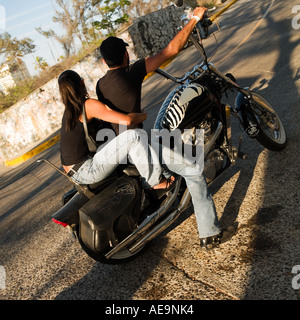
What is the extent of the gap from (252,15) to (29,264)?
13759 mm

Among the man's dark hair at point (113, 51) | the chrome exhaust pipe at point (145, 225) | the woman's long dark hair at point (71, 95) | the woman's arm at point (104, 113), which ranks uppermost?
the man's dark hair at point (113, 51)

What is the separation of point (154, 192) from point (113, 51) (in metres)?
1.31

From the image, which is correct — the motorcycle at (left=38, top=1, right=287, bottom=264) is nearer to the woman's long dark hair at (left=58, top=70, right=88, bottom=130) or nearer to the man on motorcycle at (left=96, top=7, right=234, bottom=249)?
the man on motorcycle at (left=96, top=7, right=234, bottom=249)

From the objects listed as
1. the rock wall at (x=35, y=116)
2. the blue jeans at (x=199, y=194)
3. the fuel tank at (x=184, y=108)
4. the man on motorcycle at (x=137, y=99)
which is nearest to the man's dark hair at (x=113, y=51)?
the man on motorcycle at (x=137, y=99)

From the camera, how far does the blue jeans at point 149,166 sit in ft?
8.96

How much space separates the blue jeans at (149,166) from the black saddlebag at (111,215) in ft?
0.48

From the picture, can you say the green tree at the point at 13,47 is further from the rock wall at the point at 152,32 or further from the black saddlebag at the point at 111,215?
the black saddlebag at the point at 111,215

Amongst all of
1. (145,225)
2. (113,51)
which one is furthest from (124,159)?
(113,51)

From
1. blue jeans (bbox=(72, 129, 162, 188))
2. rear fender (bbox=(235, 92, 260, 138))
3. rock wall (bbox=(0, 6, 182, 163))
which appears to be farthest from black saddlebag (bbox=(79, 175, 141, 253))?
rock wall (bbox=(0, 6, 182, 163))

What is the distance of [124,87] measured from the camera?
2988 millimetres

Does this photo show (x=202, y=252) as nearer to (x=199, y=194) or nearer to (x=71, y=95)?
(x=199, y=194)

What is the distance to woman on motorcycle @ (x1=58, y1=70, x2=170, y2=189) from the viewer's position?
2.74 m
